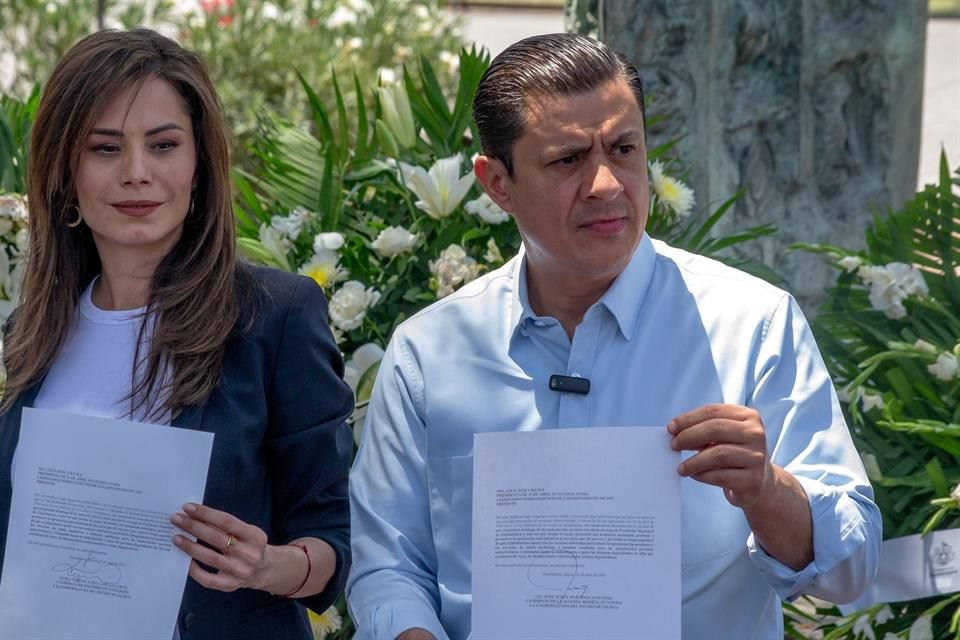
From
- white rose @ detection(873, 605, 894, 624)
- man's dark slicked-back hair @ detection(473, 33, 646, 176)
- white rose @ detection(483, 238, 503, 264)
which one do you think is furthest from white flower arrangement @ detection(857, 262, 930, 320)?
man's dark slicked-back hair @ detection(473, 33, 646, 176)

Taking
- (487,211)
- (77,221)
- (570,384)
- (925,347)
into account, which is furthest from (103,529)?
(925,347)

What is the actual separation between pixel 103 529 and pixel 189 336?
329mm

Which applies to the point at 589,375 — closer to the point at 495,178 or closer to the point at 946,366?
the point at 495,178

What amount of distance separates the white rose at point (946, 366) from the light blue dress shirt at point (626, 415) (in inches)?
36.7

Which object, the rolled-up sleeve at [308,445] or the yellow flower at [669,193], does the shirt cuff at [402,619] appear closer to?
the rolled-up sleeve at [308,445]

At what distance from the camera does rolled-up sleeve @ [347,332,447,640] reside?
2244 mm

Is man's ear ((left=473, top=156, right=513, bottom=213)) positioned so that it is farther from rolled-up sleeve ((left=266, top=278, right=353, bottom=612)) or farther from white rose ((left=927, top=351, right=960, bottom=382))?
white rose ((left=927, top=351, right=960, bottom=382))

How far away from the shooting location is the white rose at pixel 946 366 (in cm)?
307

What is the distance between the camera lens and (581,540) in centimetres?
200

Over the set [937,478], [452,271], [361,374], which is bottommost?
[937,478]

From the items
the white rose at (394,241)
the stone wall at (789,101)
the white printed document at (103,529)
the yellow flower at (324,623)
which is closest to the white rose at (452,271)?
the white rose at (394,241)

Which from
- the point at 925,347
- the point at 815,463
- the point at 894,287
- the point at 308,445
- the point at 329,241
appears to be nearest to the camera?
the point at 815,463

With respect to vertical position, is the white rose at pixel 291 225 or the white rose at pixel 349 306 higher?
the white rose at pixel 291 225

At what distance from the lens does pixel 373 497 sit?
2316mm
